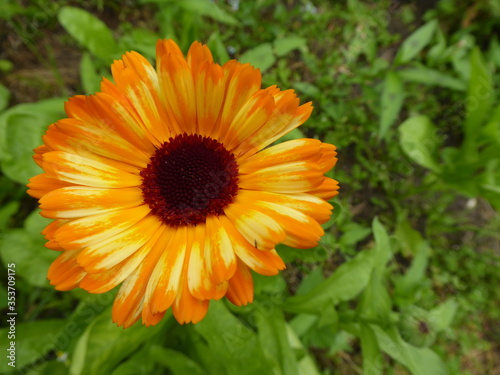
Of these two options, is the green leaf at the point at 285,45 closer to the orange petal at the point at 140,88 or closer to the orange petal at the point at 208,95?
the orange petal at the point at 208,95

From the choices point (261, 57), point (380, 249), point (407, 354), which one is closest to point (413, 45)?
point (261, 57)

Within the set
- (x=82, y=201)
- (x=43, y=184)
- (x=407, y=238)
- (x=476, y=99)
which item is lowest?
(x=407, y=238)

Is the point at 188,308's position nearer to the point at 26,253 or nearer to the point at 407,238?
the point at 26,253

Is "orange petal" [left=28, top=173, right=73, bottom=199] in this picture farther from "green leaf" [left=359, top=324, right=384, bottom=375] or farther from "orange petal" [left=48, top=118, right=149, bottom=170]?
"green leaf" [left=359, top=324, right=384, bottom=375]

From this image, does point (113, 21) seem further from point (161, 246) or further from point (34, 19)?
point (161, 246)

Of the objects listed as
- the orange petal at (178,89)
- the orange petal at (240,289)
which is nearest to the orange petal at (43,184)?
the orange petal at (178,89)

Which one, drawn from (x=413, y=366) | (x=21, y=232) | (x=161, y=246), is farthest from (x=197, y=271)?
(x=21, y=232)

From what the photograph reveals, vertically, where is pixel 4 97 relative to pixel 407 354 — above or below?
above

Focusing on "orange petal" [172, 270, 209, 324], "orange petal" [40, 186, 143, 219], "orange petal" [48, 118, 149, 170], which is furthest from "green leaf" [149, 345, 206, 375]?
"orange petal" [48, 118, 149, 170]
